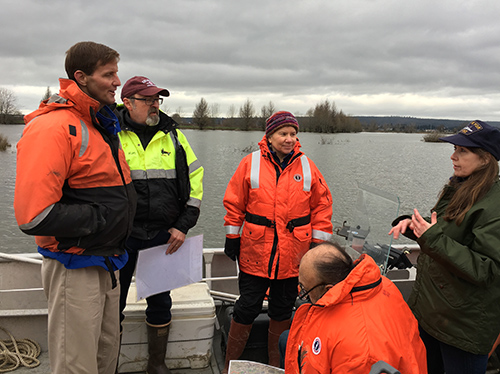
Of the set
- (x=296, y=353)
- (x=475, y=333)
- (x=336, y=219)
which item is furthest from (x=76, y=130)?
(x=336, y=219)

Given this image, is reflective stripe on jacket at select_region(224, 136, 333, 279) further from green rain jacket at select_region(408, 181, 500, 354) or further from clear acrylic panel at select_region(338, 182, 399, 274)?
green rain jacket at select_region(408, 181, 500, 354)

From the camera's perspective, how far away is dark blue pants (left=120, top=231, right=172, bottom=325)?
7.03 feet

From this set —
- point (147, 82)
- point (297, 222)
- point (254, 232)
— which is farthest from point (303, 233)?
point (147, 82)

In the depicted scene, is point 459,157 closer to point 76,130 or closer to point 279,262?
point 279,262

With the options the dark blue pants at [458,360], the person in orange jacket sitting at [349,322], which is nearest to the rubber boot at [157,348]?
the person in orange jacket sitting at [349,322]


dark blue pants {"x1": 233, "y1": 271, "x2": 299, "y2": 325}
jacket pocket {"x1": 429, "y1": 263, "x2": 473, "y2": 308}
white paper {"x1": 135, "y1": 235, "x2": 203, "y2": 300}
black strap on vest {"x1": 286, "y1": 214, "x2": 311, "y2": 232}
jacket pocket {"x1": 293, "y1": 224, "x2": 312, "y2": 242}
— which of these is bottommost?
dark blue pants {"x1": 233, "y1": 271, "x2": 299, "y2": 325}

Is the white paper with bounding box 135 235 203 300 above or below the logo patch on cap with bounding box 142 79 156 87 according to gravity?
below

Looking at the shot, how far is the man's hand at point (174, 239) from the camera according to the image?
2.23 meters

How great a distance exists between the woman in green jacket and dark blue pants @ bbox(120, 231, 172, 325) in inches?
56.1

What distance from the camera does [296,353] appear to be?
148 centimetres

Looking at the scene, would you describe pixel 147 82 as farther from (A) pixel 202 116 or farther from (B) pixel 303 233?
(A) pixel 202 116

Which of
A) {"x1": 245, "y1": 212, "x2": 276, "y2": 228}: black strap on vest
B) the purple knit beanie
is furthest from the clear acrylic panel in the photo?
the purple knit beanie

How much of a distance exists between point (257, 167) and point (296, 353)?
3.94 feet

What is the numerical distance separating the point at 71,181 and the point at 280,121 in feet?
4.27
